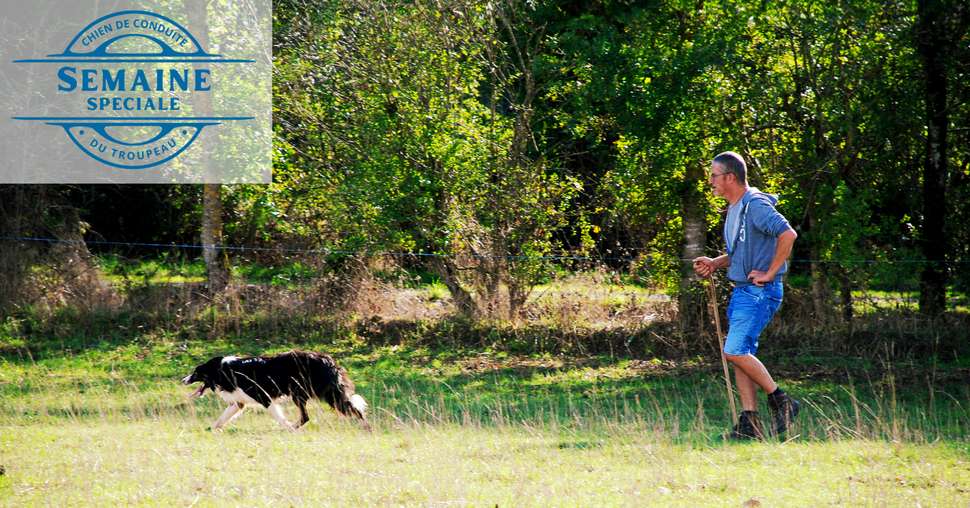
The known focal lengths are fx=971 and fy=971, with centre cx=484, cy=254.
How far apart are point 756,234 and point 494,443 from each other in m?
2.58

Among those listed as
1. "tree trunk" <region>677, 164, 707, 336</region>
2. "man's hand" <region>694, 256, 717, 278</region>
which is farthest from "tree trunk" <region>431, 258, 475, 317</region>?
"man's hand" <region>694, 256, 717, 278</region>

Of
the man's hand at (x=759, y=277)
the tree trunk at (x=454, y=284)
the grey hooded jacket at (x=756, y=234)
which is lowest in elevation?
the tree trunk at (x=454, y=284)

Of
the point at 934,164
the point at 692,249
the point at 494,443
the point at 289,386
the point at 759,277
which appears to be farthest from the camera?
the point at 692,249

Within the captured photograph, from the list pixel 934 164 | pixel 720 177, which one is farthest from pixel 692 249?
pixel 720 177

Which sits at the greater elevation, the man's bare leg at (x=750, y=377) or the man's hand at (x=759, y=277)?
the man's hand at (x=759, y=277)

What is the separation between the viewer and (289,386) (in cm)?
851

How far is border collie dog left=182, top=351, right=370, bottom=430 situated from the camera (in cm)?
849

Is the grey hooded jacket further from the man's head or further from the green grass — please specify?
the green grass

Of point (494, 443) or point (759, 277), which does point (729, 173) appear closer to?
point (759, 277)

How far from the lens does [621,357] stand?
12680 mm

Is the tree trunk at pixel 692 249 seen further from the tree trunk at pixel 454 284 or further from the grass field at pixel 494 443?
the tree trunk at pixel 454 284

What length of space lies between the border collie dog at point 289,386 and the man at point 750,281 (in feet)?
10.5

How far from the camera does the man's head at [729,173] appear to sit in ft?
24.5

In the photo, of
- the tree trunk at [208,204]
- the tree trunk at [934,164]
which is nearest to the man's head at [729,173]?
the tree trunk at [934,164]
